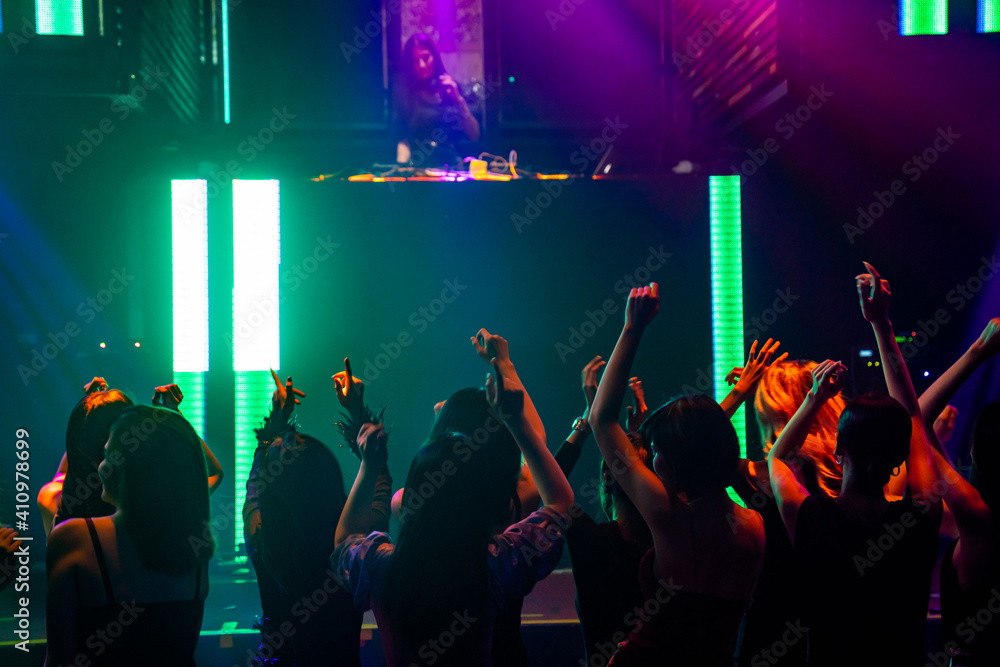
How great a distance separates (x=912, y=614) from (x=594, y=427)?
30.8 inches

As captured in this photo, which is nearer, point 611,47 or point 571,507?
point 571,507

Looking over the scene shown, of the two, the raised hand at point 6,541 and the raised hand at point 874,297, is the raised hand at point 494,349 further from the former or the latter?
the raised hand at point 6,541

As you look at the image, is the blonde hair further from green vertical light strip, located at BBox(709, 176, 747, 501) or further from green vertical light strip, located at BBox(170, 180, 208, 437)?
green vertical light strip, located at BBox(170, 180, 208, 437)

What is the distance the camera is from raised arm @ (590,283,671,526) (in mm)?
1435

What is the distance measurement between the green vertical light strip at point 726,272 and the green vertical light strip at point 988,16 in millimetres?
1313

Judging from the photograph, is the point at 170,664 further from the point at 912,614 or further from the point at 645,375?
the point at 645,375

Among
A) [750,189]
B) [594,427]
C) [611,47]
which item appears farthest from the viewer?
[611,47]

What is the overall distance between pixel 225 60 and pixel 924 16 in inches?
152

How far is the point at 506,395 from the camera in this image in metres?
1.44

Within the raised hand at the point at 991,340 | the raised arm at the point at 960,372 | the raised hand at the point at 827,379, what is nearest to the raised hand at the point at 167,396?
the raised hand at the point at 827,379

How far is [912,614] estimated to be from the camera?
149 centimetres

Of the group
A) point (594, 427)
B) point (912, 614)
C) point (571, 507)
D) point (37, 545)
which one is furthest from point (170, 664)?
point (37, 545)

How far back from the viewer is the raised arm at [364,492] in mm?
1517

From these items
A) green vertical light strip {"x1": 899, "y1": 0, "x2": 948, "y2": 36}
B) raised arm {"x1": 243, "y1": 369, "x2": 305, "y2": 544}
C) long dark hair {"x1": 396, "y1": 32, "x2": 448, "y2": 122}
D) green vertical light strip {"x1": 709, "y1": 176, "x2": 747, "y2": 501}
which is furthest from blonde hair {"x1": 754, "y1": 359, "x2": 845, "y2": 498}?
long dark hair {"x1": 396, "y1": 32, "x2": 448, "y2": 122}
